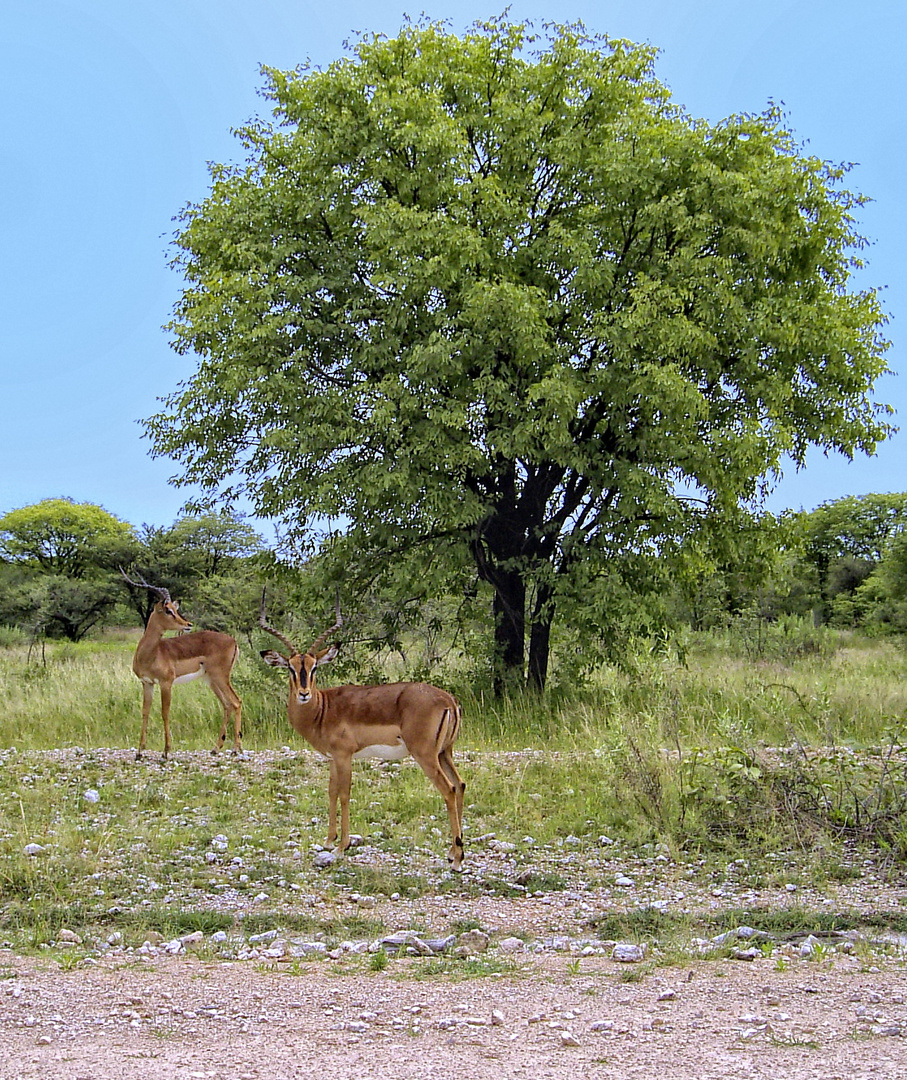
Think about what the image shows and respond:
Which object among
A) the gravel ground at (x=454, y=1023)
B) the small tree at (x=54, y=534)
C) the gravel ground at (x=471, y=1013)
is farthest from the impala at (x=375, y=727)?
the small tree at (x=54, y=534)

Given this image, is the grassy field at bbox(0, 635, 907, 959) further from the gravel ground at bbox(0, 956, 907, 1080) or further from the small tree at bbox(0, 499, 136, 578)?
the small tree at bbox(0, 499, 136, 578)

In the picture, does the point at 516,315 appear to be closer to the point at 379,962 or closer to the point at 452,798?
the point at 452,798

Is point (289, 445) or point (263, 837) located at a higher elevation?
point (289, 445)

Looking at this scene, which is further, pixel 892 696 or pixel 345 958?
pixel 892 696

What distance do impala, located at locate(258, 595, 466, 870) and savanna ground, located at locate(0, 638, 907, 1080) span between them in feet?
2.06

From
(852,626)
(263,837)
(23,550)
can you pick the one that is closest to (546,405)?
(263,837)

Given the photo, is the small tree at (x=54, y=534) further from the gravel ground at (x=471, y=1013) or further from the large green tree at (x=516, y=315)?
the gravel ground at (x=471, y=1013)

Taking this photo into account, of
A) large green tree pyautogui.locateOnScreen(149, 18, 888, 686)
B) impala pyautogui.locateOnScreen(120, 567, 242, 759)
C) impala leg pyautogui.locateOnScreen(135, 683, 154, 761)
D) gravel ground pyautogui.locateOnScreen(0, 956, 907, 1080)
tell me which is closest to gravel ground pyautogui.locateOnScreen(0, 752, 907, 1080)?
gravel ground pyautogui.locateOnScreen(0, 956, 907, 1080)

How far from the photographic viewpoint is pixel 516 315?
17.5m

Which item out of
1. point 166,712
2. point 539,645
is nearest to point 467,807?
point 166,712

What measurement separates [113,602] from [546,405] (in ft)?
133

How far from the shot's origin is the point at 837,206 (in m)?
20.1

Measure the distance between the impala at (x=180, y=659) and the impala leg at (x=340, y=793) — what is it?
16.9 ft

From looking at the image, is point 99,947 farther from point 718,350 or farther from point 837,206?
point 837,206
